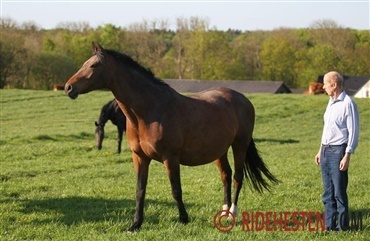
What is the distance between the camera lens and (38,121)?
3272 cm

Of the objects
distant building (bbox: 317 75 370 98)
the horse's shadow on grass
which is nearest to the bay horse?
the horse's shadow on grass

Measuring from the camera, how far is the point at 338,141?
6.63m

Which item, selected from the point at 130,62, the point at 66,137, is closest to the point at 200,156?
the point at 130,62

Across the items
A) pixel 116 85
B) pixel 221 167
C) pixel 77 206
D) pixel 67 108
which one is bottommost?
pixel 67 108

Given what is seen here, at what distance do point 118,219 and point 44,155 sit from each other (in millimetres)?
10133

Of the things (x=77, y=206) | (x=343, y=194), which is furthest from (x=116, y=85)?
(x=343, y=194)

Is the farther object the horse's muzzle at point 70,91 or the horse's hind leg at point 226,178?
the horse's hind leg at point 226,178

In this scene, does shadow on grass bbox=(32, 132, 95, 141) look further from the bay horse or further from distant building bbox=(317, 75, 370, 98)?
distant building bbox=(317, 75, 370, 98)

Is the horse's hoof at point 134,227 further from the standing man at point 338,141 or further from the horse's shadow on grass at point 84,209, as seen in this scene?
the standing man at point 338,141

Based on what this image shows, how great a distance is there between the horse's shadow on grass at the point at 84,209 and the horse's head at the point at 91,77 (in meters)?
1.96

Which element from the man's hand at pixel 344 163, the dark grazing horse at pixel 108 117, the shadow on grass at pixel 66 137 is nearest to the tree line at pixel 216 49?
the shadow on grass at pixel 66 137

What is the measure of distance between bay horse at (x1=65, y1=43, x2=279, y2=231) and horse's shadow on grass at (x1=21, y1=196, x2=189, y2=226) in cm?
86

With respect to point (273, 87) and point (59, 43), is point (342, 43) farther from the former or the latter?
point (59, 43)

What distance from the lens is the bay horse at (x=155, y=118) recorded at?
Result: 6.93m
